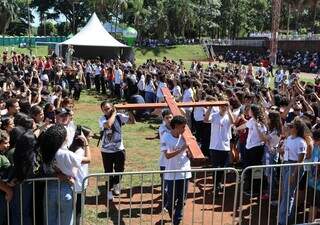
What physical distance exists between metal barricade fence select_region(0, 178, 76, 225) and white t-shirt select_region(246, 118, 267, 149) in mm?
4016

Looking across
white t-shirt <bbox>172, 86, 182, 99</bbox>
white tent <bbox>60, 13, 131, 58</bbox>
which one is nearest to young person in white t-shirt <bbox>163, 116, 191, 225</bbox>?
white t-shirt <bbox>172, 86, 182, 99</bbox>

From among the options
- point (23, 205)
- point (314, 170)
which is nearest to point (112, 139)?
point (23, 205)

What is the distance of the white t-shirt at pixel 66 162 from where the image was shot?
19.2 ft

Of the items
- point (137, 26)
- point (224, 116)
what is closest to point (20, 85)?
point (224, 116)

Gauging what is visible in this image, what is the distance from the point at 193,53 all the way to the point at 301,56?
13.7 metres

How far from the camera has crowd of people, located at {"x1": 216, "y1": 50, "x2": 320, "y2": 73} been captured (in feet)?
150

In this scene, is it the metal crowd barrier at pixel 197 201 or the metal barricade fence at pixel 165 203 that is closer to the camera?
the metal crowd barrier at pixel 197 201

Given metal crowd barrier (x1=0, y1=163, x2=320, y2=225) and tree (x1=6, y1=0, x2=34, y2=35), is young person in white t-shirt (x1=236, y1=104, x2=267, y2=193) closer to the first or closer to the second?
metal crowd barrier (x1=0, y1=163, x2=320, y2=225)

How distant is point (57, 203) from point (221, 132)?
4.27 m

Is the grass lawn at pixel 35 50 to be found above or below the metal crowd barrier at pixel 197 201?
above

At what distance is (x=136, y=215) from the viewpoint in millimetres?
8328

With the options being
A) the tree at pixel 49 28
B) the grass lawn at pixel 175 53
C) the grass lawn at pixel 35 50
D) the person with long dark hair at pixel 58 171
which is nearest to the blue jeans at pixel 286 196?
the person with long dark hair at pixel 58 171

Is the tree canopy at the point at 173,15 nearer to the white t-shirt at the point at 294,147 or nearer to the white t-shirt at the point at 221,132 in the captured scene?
the white t-shirt at the point at 221,132

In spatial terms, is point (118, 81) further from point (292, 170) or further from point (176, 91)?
point (292, 170)
